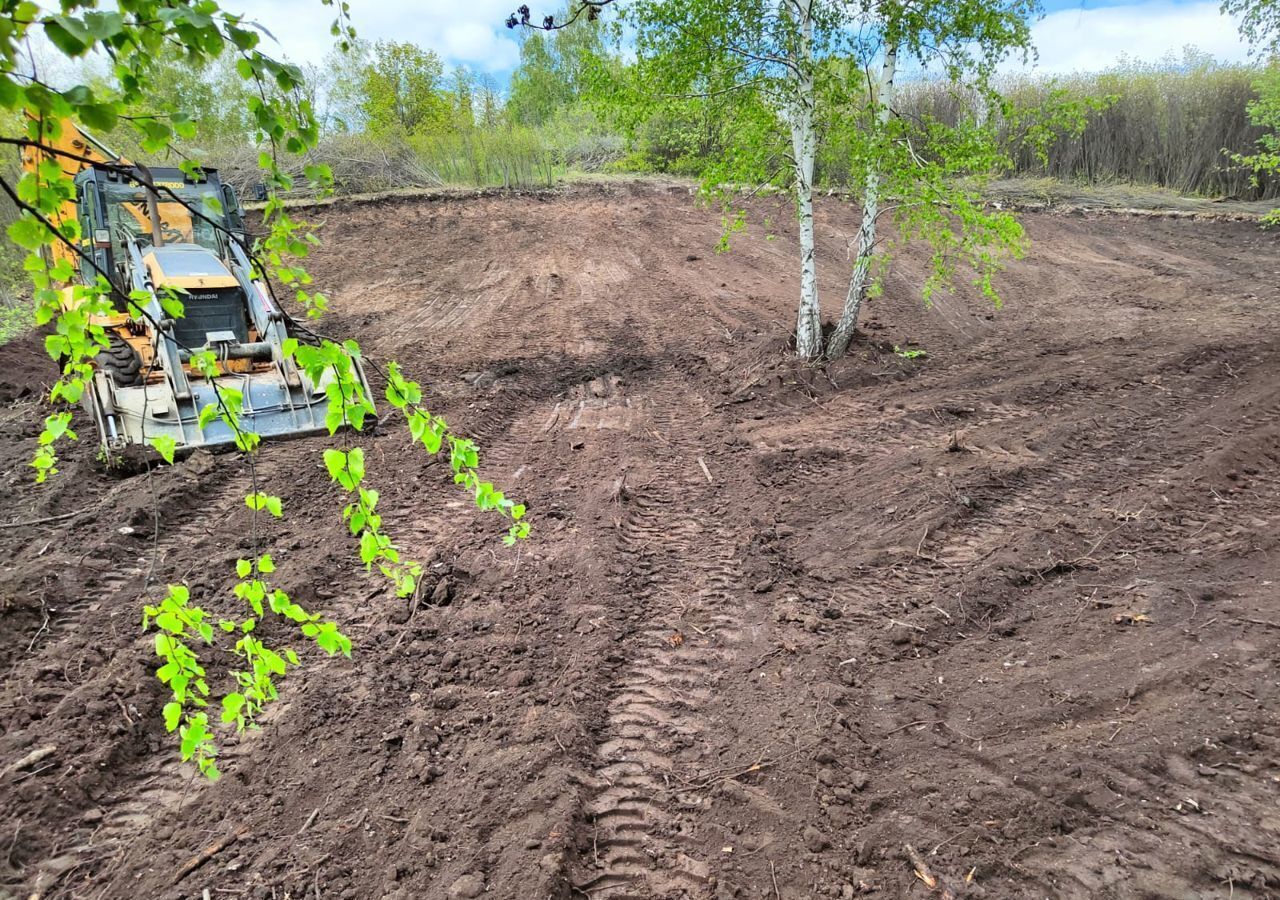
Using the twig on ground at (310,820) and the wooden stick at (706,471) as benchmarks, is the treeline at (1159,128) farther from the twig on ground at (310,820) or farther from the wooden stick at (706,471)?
the twig on ground at (310,820)

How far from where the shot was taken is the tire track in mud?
290 cm

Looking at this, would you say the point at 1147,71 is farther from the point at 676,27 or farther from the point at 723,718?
the point at 723,718

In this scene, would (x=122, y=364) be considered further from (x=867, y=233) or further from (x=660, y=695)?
(x=867, y=233)

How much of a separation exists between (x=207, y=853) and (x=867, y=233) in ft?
24.4

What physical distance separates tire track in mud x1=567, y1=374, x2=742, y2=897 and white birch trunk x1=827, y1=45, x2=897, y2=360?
10.7 ft

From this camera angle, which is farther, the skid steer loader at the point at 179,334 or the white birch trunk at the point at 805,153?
the white birch trunk at the point at 805,153

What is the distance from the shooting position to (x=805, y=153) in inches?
293

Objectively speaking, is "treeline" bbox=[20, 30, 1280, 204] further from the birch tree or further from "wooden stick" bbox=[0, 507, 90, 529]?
"wooden stick" bbox=[0, 507, 90, 529]

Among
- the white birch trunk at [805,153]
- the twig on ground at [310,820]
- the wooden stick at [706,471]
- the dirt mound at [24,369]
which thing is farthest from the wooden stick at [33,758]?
the white birch trunk at [805,153]

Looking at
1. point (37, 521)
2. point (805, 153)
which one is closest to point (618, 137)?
point (805, 153)

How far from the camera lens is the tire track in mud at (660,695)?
2900 mm

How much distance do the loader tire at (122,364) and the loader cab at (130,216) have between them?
2.28ft

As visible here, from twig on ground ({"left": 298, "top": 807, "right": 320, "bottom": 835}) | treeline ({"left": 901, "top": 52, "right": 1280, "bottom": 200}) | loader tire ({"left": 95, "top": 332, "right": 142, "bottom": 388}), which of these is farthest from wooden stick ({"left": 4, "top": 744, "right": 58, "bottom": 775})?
treeline ({"left": 901, "top": 52, "right": 1280, "bottom": 200})

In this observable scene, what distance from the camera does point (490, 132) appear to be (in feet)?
68.5
